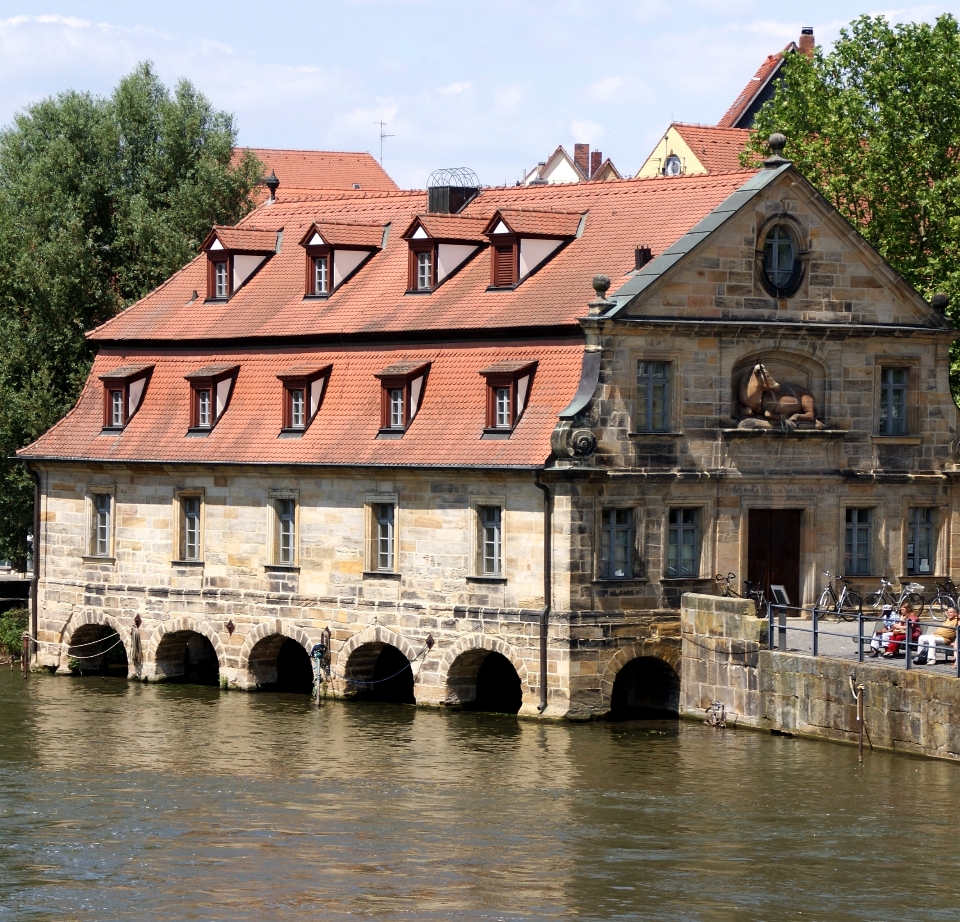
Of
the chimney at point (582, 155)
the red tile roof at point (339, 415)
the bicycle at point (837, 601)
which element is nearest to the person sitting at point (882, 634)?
the bicycle at point (837, 601)

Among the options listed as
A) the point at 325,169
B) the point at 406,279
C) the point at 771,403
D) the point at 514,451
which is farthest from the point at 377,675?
the point at 325,169

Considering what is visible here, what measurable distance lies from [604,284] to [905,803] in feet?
41.1

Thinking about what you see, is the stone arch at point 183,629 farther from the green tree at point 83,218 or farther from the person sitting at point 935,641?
the person sitting at point 935,641

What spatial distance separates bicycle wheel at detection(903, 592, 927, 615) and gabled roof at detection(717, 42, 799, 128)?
175 ft

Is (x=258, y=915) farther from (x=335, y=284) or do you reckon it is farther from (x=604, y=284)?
(x=335, y=284)

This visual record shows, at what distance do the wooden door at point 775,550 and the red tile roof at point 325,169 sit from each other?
188 ft

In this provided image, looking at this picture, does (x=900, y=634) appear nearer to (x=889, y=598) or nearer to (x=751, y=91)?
(x=889, y=598)

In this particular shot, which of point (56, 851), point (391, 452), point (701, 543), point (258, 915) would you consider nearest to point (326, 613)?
point (391, 452)

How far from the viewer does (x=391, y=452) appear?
49.9 m

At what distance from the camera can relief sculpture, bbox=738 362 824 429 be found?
49219 mm

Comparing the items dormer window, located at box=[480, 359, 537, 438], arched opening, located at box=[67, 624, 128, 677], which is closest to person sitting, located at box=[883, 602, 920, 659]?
dormer window, located at box=[480, 359, 537, 438]

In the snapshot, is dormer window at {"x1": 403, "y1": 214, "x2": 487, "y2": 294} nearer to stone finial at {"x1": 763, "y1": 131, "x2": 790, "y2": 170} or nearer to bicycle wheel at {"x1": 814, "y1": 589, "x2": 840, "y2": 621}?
stone finial at {"x1": 763, "y1": 131, "x2": 790, "y2": 170}

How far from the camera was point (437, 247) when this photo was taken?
53.0 meters

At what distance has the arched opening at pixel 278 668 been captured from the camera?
52812 millimetres
